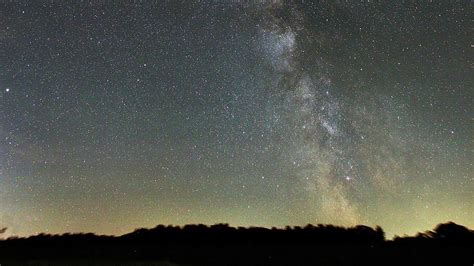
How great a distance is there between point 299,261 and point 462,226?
3.25 meters

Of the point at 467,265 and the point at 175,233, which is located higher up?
the point at 175,233

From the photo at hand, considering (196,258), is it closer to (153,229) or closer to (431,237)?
(153,229)

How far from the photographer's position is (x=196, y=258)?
850cm

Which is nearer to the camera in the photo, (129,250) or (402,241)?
(402,241)

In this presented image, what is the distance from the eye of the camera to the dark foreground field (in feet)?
23.5

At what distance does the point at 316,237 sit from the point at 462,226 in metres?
2.89

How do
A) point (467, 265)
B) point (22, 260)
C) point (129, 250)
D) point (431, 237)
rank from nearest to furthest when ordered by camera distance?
point (467, 265) → point (431, 237) → point (129, 250) → point (22, 260)

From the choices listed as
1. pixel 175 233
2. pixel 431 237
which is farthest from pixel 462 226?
pixel 175 233

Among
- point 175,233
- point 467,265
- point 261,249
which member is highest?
point 175,233

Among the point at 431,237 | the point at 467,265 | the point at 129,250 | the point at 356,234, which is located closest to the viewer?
the point at 467,265

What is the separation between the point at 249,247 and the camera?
27.6 feet

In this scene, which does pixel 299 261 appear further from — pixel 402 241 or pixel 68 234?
pixel 68 234

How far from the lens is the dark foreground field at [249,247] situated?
7.15 metres

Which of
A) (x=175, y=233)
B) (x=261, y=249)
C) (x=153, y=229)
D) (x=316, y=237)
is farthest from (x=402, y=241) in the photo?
(x=153, y=229)
